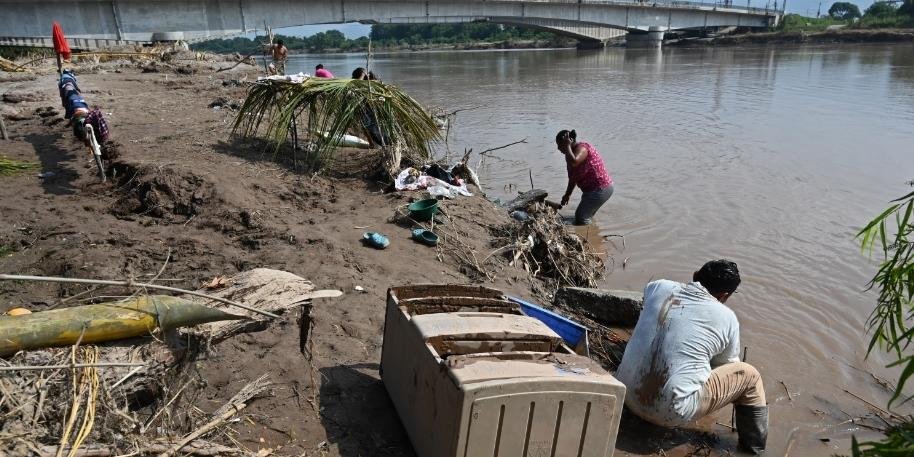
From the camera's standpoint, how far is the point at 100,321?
2.73 meters

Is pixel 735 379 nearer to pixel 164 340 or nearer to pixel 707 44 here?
pixel 164 340

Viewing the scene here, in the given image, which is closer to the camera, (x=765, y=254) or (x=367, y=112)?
(x=765, y=254)

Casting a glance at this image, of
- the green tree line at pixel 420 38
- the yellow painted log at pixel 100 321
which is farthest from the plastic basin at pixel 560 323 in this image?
the green tree line at pixel 420 38

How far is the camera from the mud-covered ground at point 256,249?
3391 mm

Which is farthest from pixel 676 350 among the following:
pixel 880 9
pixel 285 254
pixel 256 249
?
pixel 880 9

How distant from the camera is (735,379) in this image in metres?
3.67

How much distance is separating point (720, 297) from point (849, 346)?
259 centimetres

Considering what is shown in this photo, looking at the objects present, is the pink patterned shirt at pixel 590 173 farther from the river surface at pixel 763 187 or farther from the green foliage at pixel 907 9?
the green foliage at pixel 907 9

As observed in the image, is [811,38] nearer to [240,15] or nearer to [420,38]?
[240,15]

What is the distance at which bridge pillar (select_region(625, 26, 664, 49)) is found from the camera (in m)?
54.7

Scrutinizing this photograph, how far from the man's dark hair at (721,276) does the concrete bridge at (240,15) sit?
93.4 feet

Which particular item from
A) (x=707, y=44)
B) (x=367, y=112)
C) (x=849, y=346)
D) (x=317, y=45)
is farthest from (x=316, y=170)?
(x=317, y=45)

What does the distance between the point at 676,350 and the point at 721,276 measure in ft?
1.85

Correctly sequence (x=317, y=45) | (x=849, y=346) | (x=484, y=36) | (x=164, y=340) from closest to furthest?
1. (x=164, y=340)
2. (x=849, y=346)
3. (x=484, y=36)
4. (x=317, y=45)
